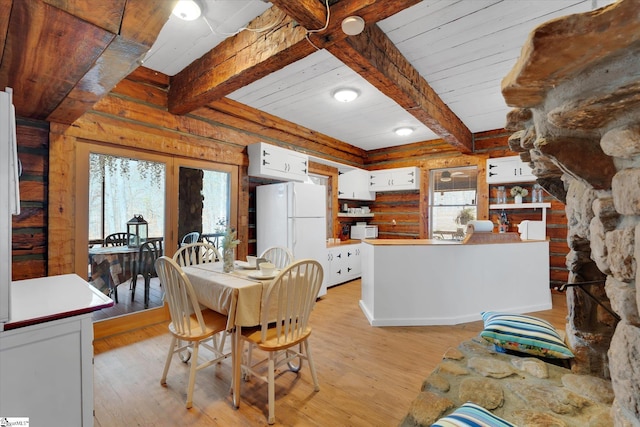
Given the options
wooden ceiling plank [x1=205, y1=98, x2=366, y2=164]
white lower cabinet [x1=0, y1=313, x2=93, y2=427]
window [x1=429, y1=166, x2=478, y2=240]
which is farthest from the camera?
window [x1=429, y1=166, x2=478, y2=240]

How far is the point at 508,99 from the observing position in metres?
1.01

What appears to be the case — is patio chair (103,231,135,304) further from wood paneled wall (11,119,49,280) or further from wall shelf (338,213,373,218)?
wall shelf (338,213,373,218)

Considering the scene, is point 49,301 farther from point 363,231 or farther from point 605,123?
point 363,231

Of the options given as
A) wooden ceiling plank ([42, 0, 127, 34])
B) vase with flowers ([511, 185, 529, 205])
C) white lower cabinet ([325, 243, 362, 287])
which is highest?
wooden ceiling plank ([42, 0, 127, 34])

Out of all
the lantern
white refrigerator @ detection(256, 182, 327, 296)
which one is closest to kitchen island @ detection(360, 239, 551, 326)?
white refrigerator @ detection(256, 182, 327, 296)

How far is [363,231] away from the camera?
6305 mm

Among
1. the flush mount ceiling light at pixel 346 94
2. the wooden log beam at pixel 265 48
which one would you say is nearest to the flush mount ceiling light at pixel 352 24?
the wooden log beam at pixel 265 48

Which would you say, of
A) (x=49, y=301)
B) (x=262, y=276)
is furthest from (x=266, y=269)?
(x=49, y=301)

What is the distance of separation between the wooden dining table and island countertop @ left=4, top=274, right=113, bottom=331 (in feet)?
2.36

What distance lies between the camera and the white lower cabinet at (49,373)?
128cm

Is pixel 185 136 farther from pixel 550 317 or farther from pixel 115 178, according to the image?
pixel 550 317

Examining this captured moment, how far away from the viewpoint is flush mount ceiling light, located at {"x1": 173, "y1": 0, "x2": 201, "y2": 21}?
2.10 m

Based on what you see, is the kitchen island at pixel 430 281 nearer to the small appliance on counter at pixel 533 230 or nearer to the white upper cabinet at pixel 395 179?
the small appliance on counter at pixel 533 230

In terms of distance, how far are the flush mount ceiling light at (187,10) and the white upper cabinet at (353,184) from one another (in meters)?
4.09
